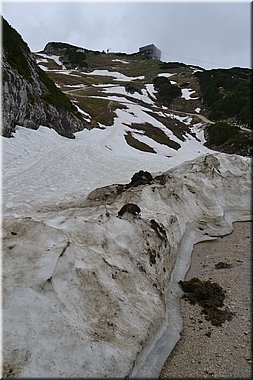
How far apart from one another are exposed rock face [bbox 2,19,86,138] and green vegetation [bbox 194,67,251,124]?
149 ft

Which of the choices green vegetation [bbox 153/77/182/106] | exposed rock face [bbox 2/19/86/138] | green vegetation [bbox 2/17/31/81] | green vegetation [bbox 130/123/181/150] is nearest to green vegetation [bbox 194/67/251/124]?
green vegetation [bbox 153/77/182/106]

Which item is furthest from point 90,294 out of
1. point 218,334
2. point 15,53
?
point 15,53

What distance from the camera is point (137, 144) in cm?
4978

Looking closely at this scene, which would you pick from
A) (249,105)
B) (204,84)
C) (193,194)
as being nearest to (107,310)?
(193,194)

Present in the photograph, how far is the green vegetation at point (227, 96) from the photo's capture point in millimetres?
80062

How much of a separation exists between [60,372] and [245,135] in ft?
207

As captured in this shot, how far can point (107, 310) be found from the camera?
387 inches

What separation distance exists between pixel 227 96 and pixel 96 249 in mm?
85634

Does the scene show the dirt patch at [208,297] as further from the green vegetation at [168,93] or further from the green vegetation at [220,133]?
the green vegetation at [168,93]

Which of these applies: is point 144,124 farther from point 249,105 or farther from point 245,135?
point 249,105

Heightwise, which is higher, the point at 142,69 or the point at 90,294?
the point at 142,69

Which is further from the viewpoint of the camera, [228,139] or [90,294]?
[228,139]

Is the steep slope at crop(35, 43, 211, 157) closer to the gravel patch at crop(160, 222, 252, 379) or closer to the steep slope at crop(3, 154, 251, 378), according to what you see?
the gravel patch at crop(160, 222, 252, 379)

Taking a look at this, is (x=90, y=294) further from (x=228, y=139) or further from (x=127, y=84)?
(x=127, y=84)
